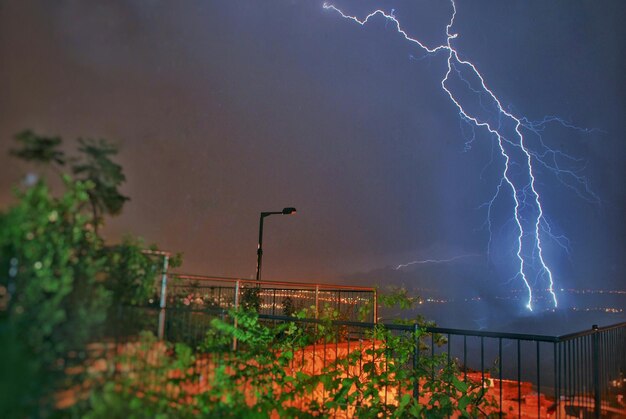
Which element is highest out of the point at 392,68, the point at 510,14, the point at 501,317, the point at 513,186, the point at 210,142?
the point at 510,14

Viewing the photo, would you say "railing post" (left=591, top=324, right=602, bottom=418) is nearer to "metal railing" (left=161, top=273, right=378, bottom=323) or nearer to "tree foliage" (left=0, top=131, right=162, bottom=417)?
"metal railing" (left=161, top=273, right=378, bottom=323)

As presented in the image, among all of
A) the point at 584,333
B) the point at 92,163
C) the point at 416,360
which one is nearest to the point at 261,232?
the point at 416,360

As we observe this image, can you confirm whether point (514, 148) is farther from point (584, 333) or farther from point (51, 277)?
point (51, 277)

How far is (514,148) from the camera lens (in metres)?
16.4

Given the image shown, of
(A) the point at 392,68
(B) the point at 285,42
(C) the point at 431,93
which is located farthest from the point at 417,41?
(B) the point at 285,42

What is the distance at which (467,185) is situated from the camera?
21016mm

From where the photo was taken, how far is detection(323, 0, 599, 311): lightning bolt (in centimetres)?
1429

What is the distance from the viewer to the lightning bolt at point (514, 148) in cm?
1429

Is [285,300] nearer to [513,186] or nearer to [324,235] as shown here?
[324,235]

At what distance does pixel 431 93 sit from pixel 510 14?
337 centimetres

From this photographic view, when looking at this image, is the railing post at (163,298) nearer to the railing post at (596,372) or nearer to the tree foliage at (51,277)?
the tree foliage at (51,277)

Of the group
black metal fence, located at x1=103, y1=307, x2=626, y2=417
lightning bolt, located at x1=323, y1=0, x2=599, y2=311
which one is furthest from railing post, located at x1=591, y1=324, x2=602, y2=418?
lightning bolt, located at x1=323, y1=0, x2=599, y2=311

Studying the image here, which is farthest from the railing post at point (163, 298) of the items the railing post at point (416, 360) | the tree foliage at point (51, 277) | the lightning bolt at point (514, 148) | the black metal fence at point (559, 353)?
the lightning bolt at point (514, 148)

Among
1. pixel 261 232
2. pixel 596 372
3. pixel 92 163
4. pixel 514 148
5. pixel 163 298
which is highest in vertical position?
pixel 514 148
